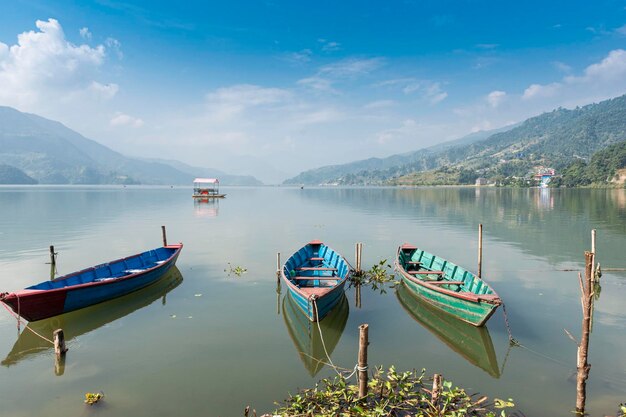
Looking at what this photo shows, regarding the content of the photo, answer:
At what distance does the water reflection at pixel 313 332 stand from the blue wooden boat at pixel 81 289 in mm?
9993

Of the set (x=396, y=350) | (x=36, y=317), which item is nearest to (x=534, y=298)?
(x=396, y=350)

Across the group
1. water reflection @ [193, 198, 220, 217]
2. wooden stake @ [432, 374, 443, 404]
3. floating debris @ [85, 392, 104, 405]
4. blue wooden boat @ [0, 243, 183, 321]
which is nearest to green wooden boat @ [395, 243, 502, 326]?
wooden stake @ [432, 374, 443, 404]

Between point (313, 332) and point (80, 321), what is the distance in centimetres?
1263

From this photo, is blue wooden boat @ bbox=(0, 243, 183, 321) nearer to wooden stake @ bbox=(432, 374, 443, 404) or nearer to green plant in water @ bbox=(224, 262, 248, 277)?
green plant in water @ bbox=(224, 262, 248, 277)

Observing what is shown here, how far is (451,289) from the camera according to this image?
2078 cm

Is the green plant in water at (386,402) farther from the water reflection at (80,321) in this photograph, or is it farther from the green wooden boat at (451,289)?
the water reflection at (80,321)

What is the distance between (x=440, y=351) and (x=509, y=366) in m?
2.65

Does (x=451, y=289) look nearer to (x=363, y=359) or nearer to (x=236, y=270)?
(x=363, y=359)

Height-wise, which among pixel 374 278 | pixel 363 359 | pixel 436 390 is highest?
pixel 363 359

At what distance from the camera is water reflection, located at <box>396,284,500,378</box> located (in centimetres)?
1433

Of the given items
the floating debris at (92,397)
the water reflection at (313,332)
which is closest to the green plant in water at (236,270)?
the water reflection at (313,332)

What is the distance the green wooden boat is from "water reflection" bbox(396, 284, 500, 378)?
407mm

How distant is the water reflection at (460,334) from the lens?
1433cm

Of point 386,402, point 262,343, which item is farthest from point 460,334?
point 262,343
